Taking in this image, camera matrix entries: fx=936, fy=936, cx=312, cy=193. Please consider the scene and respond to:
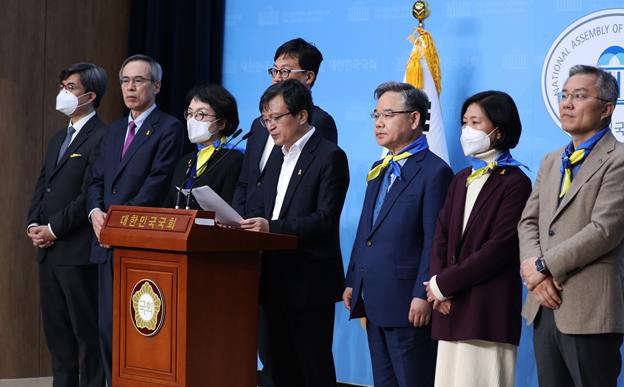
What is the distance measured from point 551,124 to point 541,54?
1.21ft

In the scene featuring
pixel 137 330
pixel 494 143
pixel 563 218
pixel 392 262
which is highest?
pixel 494 143

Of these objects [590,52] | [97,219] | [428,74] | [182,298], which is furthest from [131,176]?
[590,52]

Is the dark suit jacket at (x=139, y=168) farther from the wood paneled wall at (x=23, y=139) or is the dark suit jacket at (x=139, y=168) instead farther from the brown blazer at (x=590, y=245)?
the brown blazer at (x=590, y=245)

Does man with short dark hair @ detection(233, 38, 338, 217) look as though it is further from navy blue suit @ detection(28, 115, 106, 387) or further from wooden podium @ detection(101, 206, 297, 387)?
navy blue suit @ detection(28, 115, 106, 387)

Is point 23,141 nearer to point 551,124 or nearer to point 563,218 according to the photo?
point 551,124

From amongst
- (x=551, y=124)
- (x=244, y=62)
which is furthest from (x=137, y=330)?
(x=244, y=62)

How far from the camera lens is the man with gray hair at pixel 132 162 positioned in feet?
14.3

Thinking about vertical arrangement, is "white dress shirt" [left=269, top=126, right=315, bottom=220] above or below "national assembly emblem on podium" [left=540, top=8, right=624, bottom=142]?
below

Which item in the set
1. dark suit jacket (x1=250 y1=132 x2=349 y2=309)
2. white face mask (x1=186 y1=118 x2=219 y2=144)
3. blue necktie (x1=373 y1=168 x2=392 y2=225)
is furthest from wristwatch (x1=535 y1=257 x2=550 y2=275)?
white face mask (x1=186 y1=118 x2=219 y2=144)

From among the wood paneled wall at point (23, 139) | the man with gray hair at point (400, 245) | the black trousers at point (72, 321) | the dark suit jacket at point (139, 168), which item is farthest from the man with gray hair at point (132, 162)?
the wood paneled wall at point (23, 139)

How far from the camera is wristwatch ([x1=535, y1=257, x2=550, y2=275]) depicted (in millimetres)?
3098

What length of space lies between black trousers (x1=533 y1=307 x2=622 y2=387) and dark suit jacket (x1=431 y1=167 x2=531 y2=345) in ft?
0.59

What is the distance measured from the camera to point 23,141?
5.61 metres

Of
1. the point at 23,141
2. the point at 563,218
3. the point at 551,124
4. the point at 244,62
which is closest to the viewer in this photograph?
the point at 563,218
